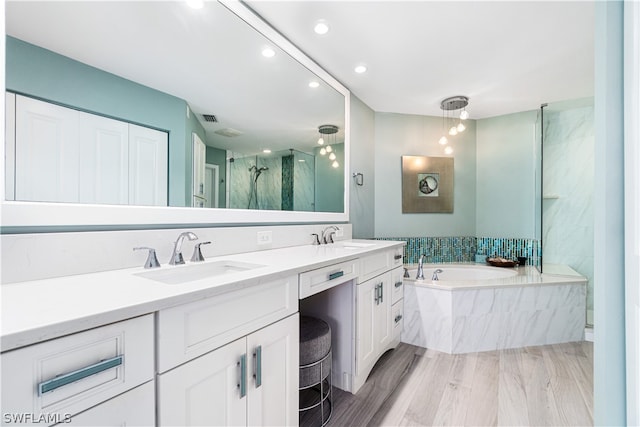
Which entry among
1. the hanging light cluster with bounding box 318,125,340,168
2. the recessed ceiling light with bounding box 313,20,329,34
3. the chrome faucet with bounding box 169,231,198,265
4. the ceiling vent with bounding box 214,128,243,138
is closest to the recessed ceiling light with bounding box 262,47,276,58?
the recessed ceiling light with bounding box 313,20,329,34

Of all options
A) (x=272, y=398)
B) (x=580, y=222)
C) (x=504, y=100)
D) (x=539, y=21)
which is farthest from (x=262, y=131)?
(x=580, y=222)

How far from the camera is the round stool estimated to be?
1484mm

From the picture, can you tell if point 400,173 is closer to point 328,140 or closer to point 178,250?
point 328,140

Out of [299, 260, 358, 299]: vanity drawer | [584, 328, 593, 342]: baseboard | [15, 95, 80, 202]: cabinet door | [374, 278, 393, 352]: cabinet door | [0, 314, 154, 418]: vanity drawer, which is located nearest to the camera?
[0, 314, 154, 418]: vanity drawer

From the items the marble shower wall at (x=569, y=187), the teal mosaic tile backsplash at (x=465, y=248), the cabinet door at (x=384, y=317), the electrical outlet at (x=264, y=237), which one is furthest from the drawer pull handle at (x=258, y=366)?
the marble shower wall at (x=569, y=187)

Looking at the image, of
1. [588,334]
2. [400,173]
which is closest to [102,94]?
[400,173]

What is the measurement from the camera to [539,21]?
179cm

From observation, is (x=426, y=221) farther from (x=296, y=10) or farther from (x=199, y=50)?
(x=199, y=50)

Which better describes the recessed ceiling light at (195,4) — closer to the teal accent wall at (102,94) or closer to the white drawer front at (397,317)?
the teal accent wall at (102,94)

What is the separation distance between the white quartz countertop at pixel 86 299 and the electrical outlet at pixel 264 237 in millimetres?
697

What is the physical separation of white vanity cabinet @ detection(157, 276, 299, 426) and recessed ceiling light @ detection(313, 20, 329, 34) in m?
1.60

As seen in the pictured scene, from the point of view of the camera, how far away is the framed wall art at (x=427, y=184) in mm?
3408

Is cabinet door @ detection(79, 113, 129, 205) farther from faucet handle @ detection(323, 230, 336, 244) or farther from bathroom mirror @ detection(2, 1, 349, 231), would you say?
faucet handle @ detection(323, 230, 336, 244)

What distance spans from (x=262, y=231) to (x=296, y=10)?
4.46ft
